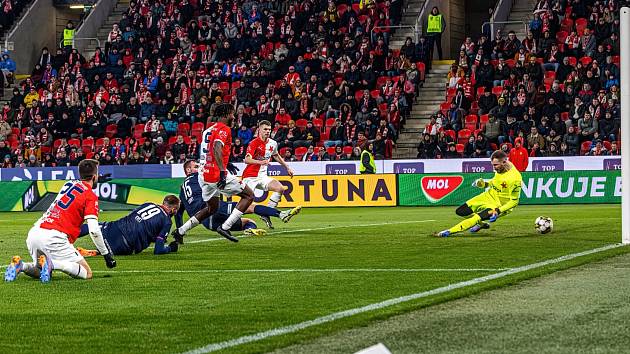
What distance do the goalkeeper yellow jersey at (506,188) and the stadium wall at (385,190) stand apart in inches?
503

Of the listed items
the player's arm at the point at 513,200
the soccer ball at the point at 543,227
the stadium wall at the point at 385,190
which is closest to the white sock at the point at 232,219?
the player's arm at the point at 513,200

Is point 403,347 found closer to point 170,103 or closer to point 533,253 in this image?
point 533,253

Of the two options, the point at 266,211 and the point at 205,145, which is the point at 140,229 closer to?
the point at 205,145

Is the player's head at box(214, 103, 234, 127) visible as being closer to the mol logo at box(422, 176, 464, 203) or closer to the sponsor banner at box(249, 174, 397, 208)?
the sponsor banner at box(249, 174, 397, 208)

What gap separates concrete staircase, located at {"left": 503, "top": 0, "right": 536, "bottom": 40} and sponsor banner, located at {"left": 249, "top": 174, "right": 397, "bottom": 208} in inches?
417

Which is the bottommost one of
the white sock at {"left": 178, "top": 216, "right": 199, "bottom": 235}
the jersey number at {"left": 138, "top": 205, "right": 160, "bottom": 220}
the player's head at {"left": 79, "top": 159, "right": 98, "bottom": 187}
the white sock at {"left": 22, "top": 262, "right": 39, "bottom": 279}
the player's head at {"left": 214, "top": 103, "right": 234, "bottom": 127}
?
the white sock at {"left": 178, "top": 216, "right": 199, "bottom": 235}

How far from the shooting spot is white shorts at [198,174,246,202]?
16828mm

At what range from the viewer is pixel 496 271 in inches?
455

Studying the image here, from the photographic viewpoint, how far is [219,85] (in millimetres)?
40000

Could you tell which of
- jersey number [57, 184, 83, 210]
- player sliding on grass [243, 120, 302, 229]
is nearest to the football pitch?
jersey number [57, 184, 83, 210]

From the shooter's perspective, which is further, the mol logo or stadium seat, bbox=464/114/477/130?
stadium seat, bbox=464/114/477/130

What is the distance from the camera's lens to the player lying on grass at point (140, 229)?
15.0 m

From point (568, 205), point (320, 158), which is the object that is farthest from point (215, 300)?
point (320, 158)

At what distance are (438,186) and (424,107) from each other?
6.14 meters
